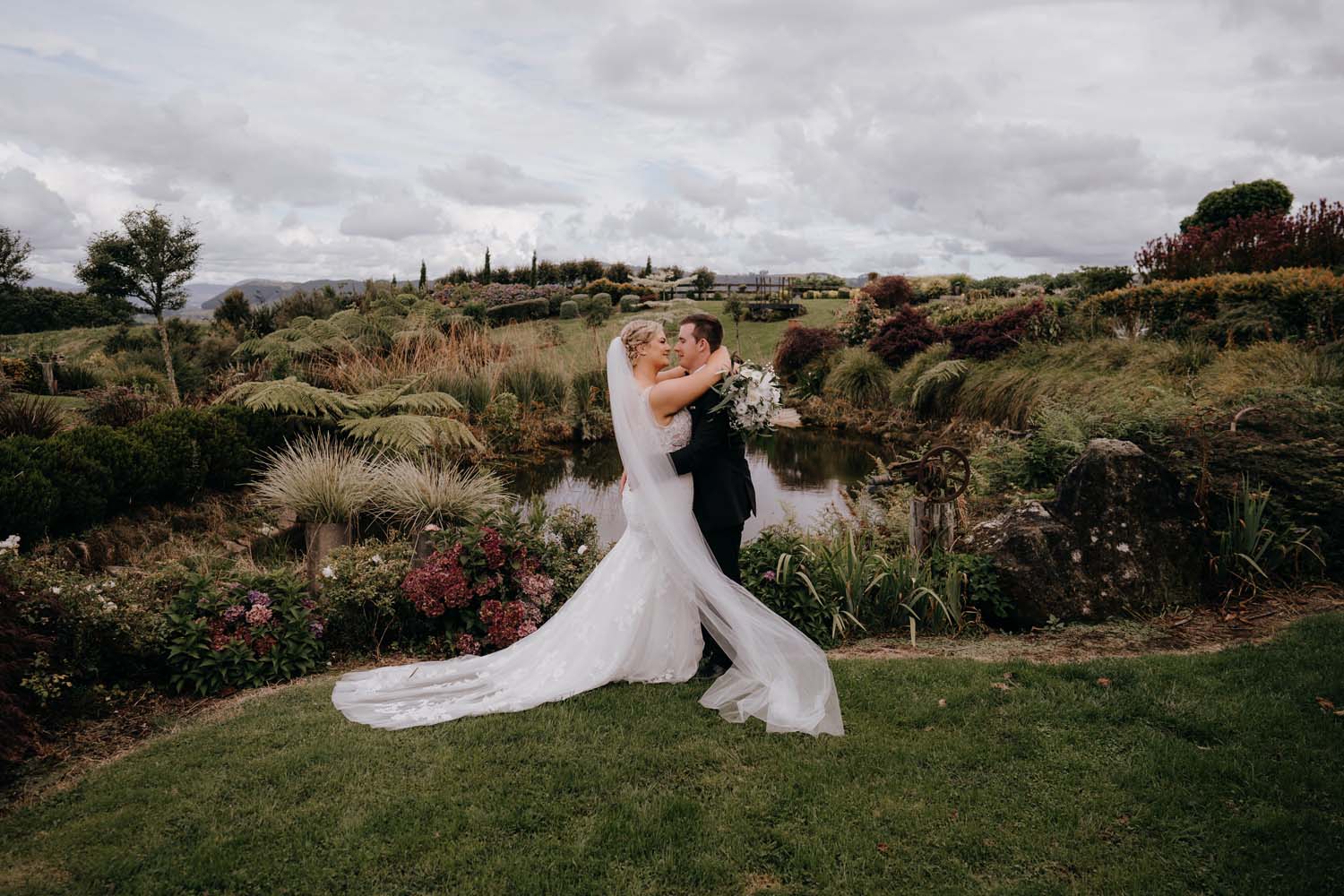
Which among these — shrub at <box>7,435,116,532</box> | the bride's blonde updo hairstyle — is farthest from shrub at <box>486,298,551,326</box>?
the bride's blonde updo hairstyle

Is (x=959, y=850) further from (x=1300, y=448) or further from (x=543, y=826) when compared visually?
(x=1300, y=448)

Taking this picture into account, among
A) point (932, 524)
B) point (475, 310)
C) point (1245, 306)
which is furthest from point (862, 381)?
point (475, 310)

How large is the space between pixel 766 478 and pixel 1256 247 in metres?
11.5

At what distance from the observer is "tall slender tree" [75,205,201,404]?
48.2ft

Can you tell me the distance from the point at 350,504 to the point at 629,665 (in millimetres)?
4262

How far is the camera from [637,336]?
4.94 meters

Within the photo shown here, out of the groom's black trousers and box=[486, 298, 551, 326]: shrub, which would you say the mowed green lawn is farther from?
box=[486, 298, 551, 326]: shrub

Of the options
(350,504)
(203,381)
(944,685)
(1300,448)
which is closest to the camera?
(944,685)

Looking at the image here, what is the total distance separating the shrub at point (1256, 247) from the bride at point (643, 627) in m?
15.4

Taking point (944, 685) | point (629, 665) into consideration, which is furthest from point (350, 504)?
point (944, 685)

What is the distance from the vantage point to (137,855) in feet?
9.73

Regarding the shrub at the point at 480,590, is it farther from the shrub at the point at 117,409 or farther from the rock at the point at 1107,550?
the shrub at the point at 117,409

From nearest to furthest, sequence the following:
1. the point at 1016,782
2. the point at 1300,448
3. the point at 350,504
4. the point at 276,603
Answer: the point at 1016,782
the point at 276,603
the point at 1300,448
the point at 350,504

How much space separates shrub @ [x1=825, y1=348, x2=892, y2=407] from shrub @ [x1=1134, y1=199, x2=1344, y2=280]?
21.1 feet
